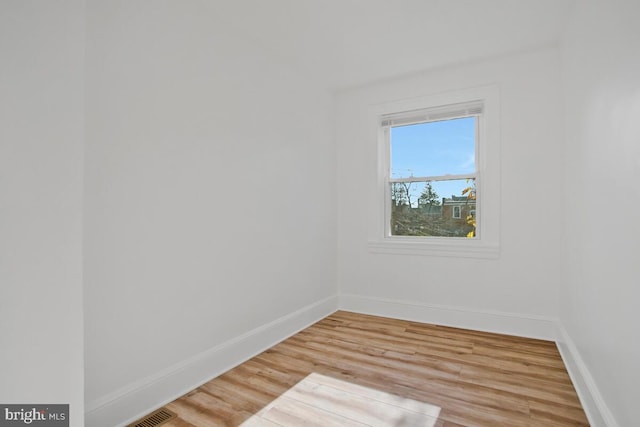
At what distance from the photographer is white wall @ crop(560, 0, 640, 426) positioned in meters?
1.40

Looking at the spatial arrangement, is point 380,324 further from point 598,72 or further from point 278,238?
point 598,72

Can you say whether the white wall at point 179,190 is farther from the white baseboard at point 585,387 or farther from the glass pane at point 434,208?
the white baseboard at point 585,387

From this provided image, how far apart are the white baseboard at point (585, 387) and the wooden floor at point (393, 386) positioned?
52mm

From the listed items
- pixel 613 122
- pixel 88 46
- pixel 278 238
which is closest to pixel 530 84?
pixel 613 122

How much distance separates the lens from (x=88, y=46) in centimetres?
173

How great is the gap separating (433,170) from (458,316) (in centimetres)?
151

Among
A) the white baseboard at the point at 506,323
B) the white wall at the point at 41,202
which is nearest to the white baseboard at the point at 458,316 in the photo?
the white baseboard at the point at 506,323

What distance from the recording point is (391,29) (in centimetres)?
273

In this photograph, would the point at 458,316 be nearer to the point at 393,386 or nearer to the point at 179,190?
the point at 393,386

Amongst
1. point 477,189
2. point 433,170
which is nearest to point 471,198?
point 477,189

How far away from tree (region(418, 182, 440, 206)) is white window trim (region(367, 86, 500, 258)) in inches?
14.9

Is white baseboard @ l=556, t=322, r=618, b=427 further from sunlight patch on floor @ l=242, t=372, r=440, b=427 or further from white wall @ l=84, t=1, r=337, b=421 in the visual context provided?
white wall @ l=84, t=1, r=337, b=421

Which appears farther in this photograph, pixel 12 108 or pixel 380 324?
pixel 380 324

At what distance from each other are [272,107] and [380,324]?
2.36 m
